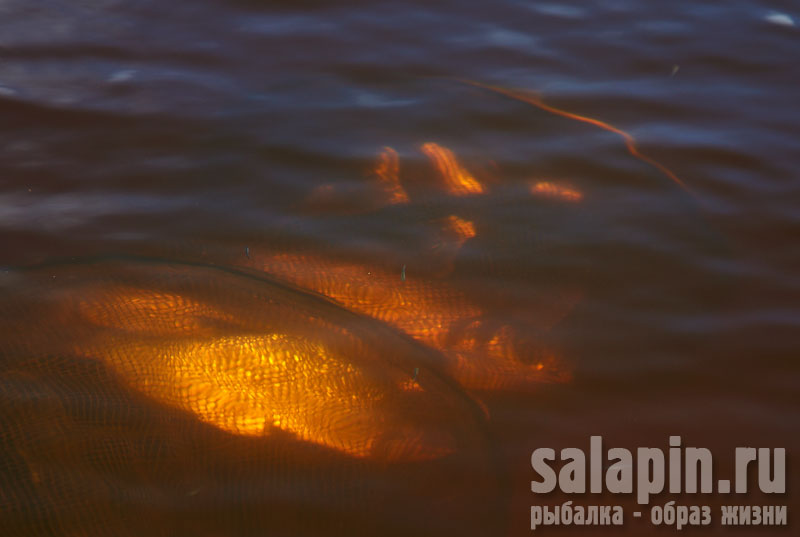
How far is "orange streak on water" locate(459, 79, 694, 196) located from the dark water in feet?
0.05

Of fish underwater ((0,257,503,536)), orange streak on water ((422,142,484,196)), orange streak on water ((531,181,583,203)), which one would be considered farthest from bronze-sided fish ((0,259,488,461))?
orange streak on water ((531,181,583,203))

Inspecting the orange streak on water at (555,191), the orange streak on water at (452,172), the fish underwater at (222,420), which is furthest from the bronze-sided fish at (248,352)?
the orange streak on water at (555,191)

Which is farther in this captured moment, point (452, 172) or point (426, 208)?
point (452, 172)

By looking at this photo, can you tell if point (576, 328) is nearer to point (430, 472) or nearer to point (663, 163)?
point (430, 472)

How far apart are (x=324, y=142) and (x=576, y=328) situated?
40.3 inches

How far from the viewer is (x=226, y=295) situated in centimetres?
144

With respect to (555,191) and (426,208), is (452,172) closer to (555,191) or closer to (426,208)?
(426,208)

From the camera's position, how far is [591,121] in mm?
2127

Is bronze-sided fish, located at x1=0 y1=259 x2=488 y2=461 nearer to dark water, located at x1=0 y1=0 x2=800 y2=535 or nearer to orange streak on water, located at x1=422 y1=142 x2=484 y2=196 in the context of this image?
dark water, located at x1=0 y1=0 x2=800 y2=535

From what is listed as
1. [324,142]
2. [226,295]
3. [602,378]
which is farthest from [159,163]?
[602,378]

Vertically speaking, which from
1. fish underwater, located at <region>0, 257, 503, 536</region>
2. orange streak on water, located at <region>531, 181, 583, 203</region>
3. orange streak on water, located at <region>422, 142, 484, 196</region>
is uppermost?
orange streak on water, located at <region>422, 142, 484, 196</region>

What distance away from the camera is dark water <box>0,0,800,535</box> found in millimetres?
1118

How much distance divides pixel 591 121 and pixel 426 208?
768 mm

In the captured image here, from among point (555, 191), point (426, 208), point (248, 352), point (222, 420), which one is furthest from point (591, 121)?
point (222, 420)
